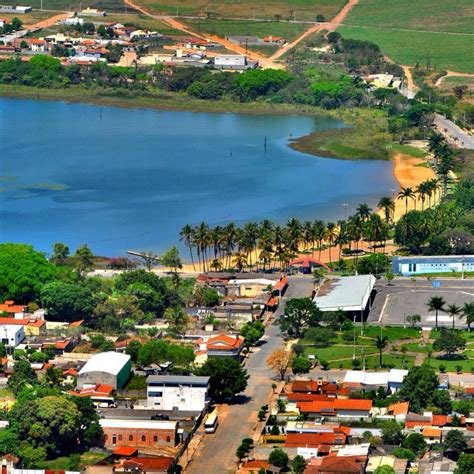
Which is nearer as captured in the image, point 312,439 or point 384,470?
point 384,470

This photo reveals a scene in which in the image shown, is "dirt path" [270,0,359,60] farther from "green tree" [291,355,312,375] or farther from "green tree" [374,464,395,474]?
"green tree" [374,464,395,474]

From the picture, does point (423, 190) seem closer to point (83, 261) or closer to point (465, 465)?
point (83, 261)

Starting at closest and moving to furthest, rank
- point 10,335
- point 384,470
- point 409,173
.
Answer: point 384,470 < point 10,335 < point 409,173

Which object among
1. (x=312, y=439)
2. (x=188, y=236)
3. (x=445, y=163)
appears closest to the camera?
(x=312, y=439)

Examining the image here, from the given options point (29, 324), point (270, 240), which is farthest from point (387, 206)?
point (29, 324)

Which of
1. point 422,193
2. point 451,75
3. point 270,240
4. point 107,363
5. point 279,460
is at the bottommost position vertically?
point 451,75

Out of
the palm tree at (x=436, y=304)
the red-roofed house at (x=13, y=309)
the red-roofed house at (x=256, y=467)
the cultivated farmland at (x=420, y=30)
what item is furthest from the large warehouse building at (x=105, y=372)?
the cultivated farmland at (x=420, y=30)
